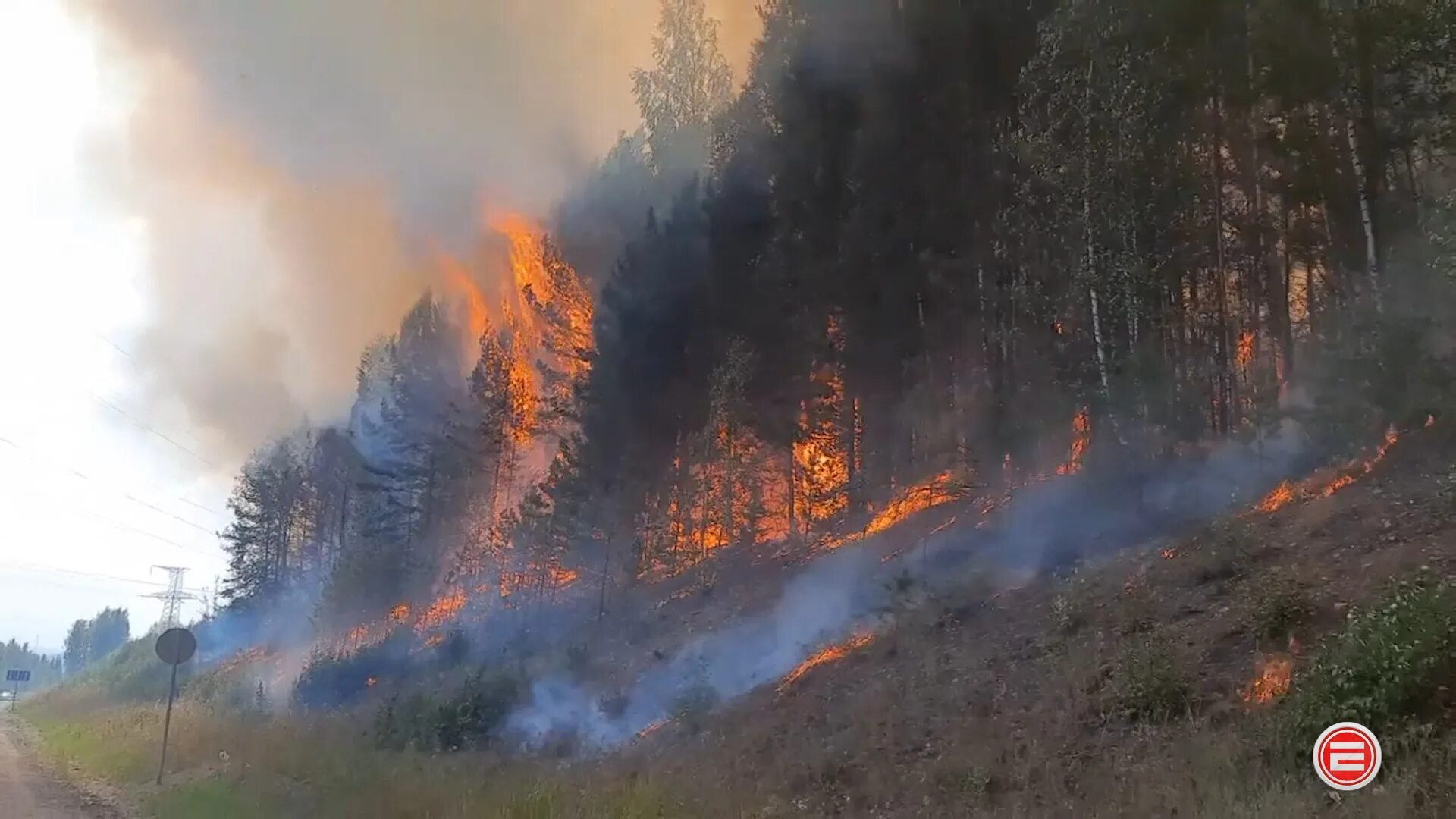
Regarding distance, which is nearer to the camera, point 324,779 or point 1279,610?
point 1279,610

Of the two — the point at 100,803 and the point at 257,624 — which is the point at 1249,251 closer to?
the point at 100,803

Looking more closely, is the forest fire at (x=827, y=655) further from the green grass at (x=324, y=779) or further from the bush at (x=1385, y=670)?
the bush at (x=1385, y=670)

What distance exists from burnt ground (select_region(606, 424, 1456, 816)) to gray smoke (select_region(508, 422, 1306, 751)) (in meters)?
1.27

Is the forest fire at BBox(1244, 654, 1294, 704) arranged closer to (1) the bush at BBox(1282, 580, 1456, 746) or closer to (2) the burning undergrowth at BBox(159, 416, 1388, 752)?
(1) the bush at BBox(1282, 580, 1456, 746)

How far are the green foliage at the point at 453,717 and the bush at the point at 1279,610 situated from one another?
16.9 metres

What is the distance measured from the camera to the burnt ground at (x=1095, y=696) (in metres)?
8.32

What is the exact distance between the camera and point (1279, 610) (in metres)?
10.2

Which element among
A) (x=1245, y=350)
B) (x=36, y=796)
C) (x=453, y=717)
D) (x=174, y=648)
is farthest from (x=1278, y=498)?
(x=36, y=796)

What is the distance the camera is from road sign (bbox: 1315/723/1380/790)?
20.9 ft

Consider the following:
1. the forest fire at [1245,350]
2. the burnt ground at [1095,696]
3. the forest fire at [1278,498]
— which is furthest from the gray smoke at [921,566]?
the forest fire at [1245,350]

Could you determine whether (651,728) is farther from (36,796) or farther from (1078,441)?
(36,796)

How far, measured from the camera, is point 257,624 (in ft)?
223

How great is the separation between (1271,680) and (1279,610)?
1.29 metres

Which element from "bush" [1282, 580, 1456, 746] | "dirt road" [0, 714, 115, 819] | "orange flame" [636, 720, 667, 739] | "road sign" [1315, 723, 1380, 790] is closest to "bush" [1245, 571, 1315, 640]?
"bush" [1282, 580, 1456, 746]
